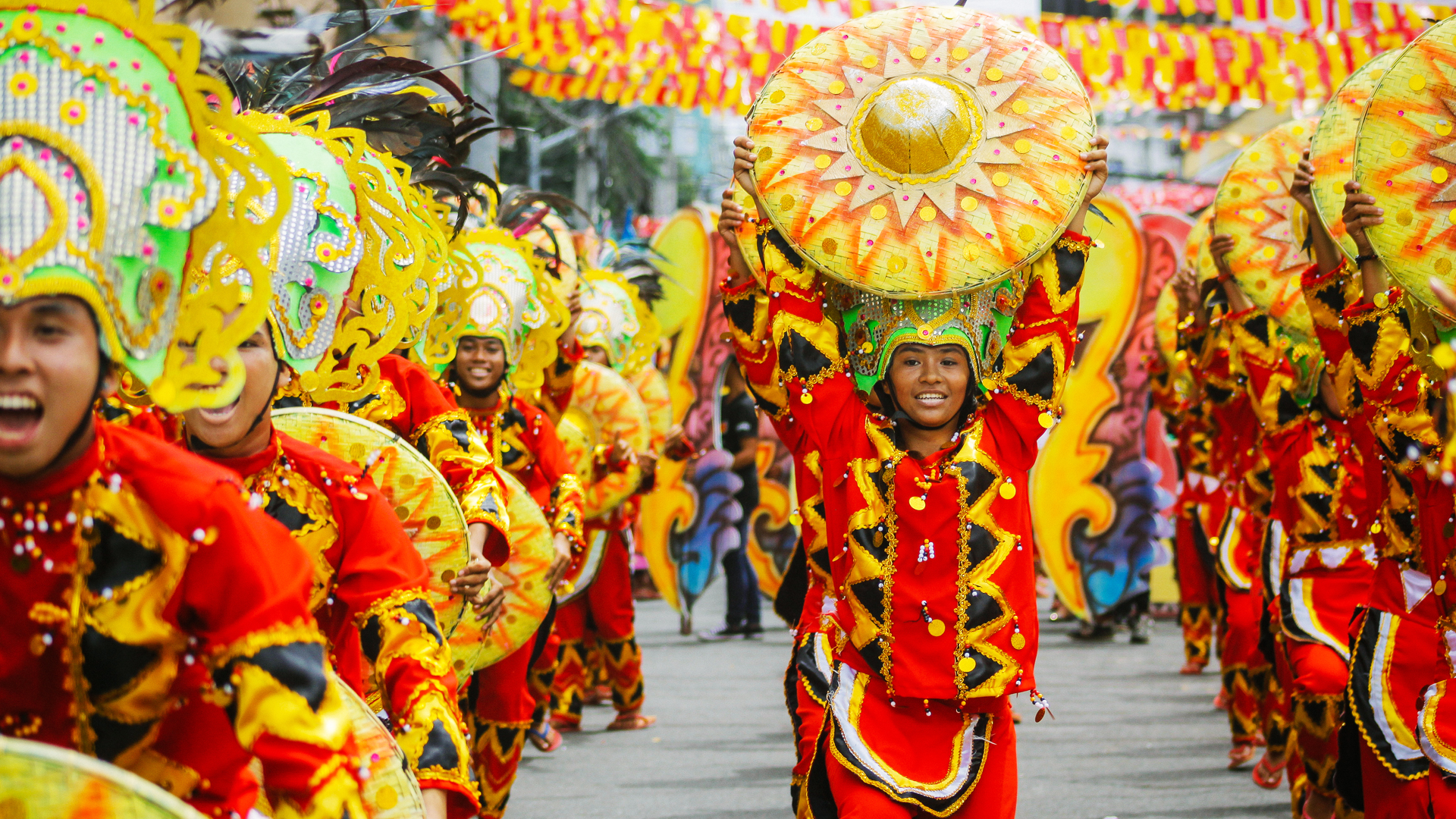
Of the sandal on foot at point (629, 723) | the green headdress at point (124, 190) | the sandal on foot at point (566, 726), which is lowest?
the sandal on foot at point (566, 726)

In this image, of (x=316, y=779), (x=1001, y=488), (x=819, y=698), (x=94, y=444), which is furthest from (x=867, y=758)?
(x=94, y=444)

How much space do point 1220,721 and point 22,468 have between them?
819 centimetres

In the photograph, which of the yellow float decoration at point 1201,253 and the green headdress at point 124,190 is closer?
the green headdress at point 124,190

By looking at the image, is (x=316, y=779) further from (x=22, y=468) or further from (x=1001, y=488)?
(x=1001, y=488)

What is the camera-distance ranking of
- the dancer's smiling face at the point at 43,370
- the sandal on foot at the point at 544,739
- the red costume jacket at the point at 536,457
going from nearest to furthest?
the dancer's smiling face at the point at 43,370
the red costume jacket at the point at 536,457
the sandal on foot at the point at 544,739

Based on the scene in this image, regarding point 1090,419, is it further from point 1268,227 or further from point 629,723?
point 1268,227

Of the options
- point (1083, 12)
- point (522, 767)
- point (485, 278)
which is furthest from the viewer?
point (1083, 12)

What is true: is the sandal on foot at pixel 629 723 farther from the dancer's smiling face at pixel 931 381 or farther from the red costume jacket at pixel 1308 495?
the dancer's smiling face at pixel 931 381

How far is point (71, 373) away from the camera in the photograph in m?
1.95

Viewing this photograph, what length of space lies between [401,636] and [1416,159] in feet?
8.18

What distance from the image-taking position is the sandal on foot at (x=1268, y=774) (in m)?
7.05

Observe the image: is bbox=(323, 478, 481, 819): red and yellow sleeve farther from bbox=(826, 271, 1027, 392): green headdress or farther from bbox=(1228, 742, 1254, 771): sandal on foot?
bbox=(1228, 742, 1254, 771): sandal on foot

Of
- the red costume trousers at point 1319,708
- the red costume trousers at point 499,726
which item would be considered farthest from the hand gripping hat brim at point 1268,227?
the red costume trousers at point 499,726

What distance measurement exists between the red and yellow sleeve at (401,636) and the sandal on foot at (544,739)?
18.0ft
